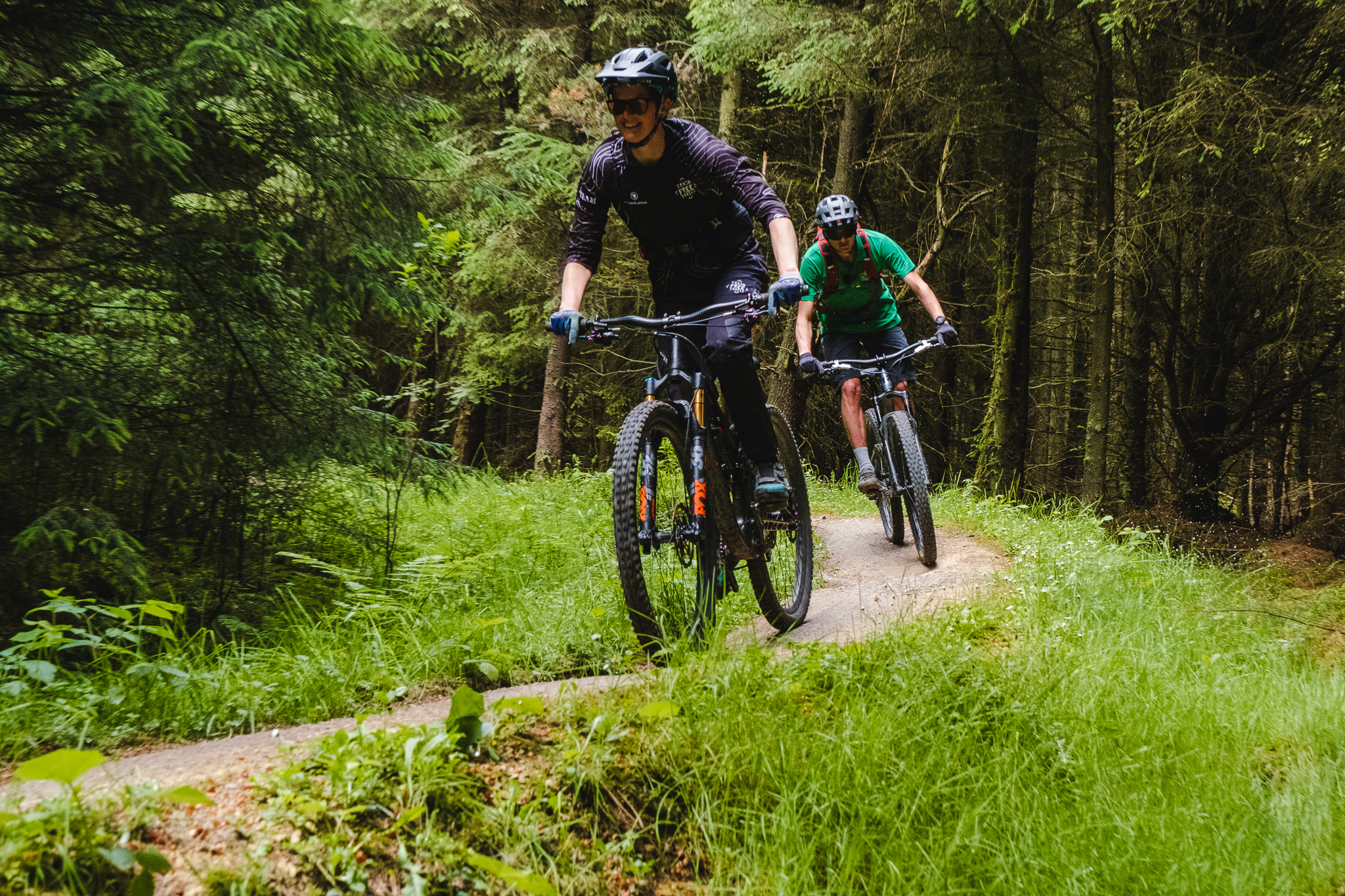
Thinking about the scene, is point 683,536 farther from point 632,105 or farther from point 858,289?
point 858,289

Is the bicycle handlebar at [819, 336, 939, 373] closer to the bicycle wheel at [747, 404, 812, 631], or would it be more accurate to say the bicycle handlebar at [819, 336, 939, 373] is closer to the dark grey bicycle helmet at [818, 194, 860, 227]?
the dark grey bicycle helmet at [818, 194, 860, 227]

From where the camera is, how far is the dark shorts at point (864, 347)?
20.5ft

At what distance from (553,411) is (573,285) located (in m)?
8.04

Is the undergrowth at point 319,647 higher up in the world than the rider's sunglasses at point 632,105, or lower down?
lower down

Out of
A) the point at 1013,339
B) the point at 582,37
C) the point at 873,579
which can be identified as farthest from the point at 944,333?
the point at 582,37

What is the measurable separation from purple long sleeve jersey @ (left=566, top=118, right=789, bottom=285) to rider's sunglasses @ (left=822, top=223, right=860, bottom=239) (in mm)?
2191

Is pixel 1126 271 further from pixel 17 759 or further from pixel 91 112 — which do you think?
pixel 17 759

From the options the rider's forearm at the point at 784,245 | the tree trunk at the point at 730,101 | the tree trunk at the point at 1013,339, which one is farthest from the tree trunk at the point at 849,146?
the rider's forearm at the point at 784,245

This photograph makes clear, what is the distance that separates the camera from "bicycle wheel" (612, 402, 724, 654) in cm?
297

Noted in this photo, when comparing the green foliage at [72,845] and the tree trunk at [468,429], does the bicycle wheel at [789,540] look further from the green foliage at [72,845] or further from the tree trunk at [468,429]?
the tree trunk at [468,429]

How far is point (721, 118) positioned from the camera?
1058 cm

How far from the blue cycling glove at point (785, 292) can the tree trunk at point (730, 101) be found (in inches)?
317

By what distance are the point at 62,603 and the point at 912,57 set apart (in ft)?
32.1

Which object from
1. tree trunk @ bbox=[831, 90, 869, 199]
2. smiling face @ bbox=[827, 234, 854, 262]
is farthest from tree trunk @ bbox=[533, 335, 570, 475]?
smiling face @ bbox=[827, 234, 854, 262]
